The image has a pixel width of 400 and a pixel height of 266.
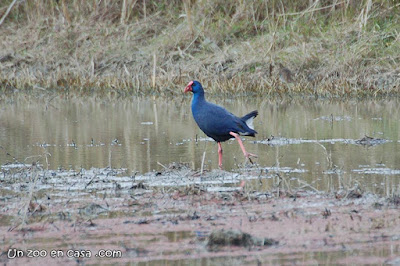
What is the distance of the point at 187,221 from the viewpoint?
19.4 feet

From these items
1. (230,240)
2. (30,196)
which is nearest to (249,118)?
(30,196)

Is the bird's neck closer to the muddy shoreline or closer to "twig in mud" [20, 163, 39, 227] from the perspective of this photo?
the muddy shoreline

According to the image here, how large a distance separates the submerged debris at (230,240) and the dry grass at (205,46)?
10.5m

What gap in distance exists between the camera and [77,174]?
7906 millimetres

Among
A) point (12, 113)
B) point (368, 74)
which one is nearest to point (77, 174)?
point (12, 113)

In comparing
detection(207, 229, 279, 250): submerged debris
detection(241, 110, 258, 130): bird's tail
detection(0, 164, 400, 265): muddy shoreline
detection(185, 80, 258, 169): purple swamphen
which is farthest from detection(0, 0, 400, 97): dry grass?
detection(207, 229, 279, 250): submerged debris

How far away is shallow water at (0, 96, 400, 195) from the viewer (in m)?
8.17

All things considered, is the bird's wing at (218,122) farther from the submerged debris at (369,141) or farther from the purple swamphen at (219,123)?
the submerged debris at (369,141)

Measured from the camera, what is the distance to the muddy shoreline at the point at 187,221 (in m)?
5.04

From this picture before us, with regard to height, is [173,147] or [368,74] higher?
[368,74]

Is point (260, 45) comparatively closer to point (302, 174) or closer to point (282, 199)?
point (302, 174)

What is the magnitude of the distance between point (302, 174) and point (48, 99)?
33.2ft

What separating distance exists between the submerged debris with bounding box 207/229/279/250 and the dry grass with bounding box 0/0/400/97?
34.5ft

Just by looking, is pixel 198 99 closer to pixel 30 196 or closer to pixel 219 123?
Result: pixel 219 123
